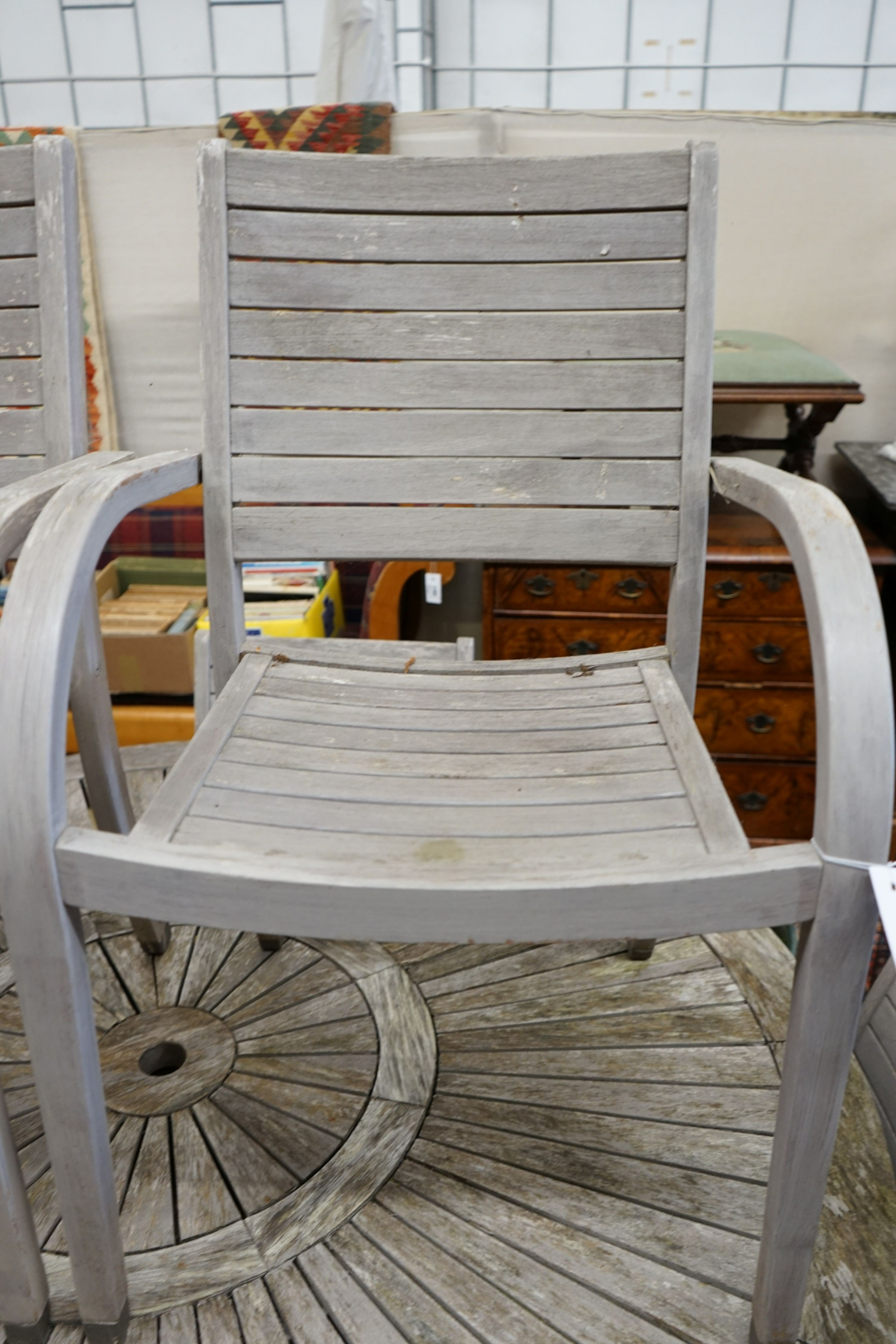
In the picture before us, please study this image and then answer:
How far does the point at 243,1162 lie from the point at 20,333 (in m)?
0.91

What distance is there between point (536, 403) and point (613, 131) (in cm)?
131

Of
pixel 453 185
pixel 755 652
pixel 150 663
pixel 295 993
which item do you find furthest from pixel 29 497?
pixel 755 652

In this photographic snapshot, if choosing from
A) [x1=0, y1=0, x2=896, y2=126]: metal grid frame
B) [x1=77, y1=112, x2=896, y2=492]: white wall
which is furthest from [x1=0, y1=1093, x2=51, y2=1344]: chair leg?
[x1=0, y1=0, x2=896, y2=126]: metal grid frame

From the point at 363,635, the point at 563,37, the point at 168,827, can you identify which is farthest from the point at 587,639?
the point at 563,37

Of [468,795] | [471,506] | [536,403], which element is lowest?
[468,795]

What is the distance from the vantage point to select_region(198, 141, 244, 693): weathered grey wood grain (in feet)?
3.11

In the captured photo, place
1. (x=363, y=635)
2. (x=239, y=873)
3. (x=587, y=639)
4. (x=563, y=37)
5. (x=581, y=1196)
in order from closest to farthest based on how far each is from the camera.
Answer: (x=239, y=873), (x=581, y=1196), (x=587, y=639), (x=363, y=635), (x=563, y=37)

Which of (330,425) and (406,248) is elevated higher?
(406,248)

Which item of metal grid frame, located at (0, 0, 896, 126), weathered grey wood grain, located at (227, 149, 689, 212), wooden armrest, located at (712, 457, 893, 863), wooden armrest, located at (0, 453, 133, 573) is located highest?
metal grid frame, located at (0, 0, 896, 126)

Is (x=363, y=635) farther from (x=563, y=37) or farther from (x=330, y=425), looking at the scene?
(x=563, y=37)

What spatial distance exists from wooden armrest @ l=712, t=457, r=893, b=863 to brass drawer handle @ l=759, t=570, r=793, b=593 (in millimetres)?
1085

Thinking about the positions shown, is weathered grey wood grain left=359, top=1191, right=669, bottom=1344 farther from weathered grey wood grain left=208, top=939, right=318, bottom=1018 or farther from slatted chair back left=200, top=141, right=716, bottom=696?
slatted chair back left=200, top=141, right=716, bottom=696

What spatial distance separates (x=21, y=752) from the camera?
1.99ft

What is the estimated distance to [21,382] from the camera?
3.43 feet
